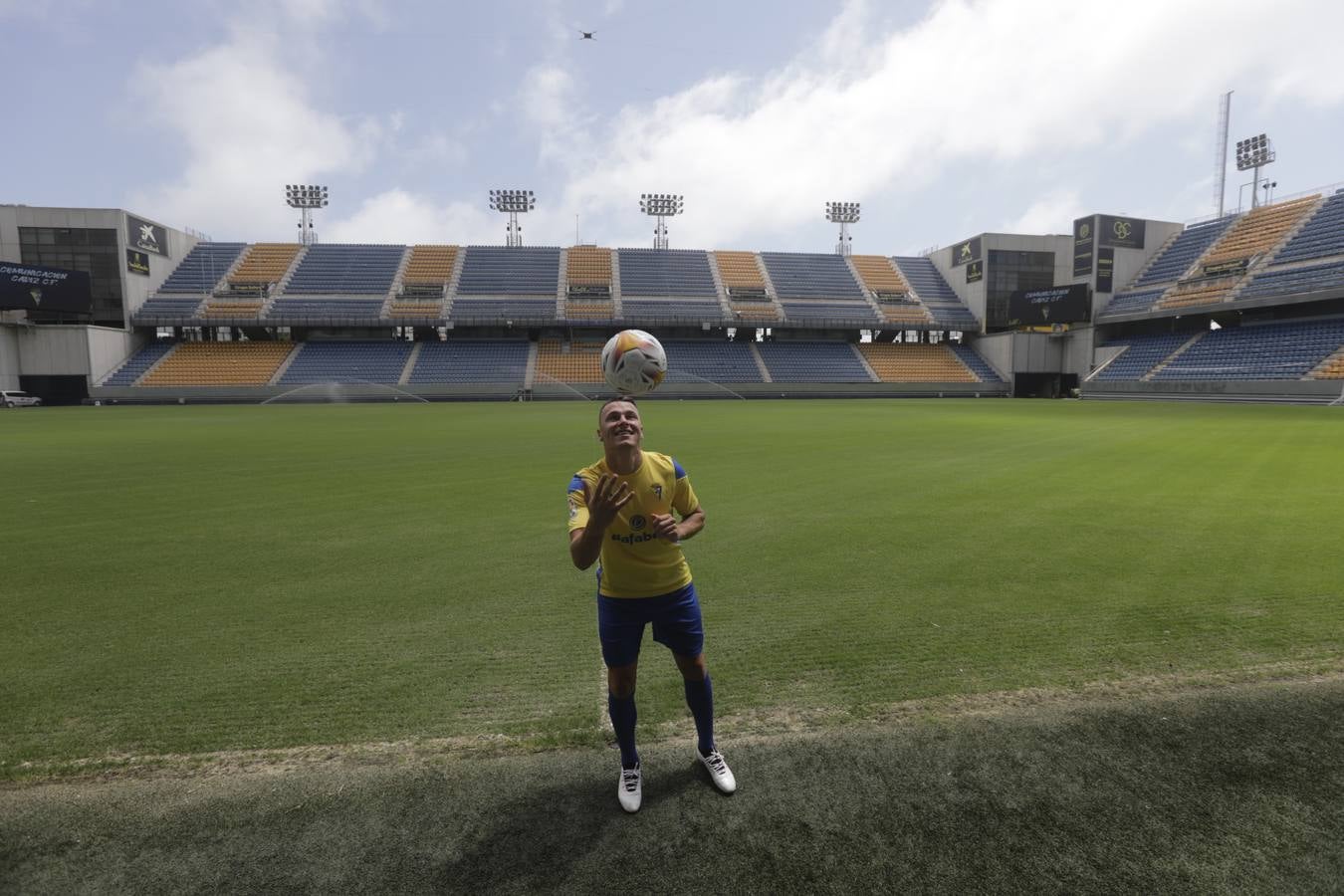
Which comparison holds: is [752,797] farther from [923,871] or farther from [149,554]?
[149,554]

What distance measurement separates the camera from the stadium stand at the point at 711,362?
5256 centimetres

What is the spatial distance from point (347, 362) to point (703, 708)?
55567mm

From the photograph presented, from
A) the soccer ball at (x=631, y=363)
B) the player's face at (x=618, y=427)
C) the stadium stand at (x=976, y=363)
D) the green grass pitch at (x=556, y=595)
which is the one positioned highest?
the stadium stand at (x=976, y=363)

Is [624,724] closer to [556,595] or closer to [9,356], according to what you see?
[556,595]

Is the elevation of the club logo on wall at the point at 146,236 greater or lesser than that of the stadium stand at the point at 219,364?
greater

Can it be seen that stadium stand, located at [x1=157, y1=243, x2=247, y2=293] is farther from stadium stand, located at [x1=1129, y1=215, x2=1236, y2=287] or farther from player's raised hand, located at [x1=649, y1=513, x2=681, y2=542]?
stadium stand, located at [x1=1129, y1=215, x2=1236, y2=287]

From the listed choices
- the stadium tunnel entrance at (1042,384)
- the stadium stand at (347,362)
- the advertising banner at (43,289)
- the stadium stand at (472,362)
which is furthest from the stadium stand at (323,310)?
the stadium tunnel entrance at (1042,384)

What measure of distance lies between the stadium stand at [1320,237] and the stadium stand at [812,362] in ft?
90.0

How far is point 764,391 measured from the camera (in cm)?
5156

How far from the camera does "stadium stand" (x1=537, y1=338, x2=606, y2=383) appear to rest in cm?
5216

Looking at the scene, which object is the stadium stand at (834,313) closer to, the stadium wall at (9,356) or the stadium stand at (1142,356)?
the stadium stand at (1142,356)

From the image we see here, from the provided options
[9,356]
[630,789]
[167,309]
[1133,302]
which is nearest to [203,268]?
[167,309]

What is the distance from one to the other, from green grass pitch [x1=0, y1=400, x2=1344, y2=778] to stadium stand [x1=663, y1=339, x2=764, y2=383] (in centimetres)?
4070

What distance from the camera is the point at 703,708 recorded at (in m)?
3.20
